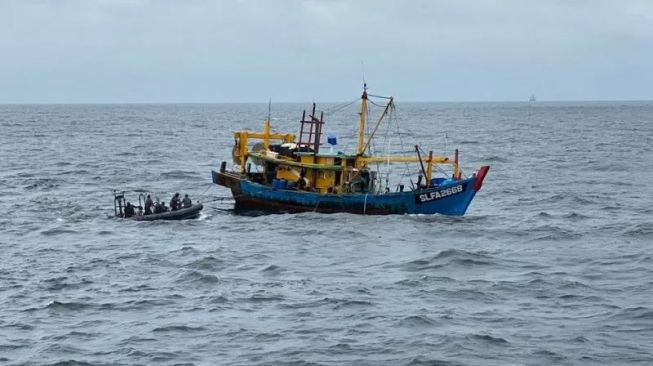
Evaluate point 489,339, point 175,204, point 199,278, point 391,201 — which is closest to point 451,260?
point 199,278

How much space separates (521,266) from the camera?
128 feet

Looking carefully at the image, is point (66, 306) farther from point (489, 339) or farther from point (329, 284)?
point (489, 339)

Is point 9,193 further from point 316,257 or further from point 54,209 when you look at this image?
point 316,257

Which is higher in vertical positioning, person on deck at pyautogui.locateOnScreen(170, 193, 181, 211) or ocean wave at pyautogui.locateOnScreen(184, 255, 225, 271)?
person on deck at pyautogui.locateOnScreen(170, 193, 181, 211)

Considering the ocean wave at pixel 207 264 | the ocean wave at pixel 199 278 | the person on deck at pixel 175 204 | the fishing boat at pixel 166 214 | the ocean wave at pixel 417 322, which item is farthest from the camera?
the person on deck at pixel 175 204

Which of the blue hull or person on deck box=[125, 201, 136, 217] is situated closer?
the blue hull

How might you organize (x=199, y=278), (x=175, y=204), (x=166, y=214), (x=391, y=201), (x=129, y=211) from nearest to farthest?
(x=199, y=278) < (x=166, y=214) < (x=391, y=201) < (x=175, y=204) < (x=129, y=211)

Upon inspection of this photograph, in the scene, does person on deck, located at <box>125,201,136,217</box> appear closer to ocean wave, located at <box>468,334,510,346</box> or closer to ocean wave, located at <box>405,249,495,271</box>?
ocean wave, located at <box>405,249,495,271</box>

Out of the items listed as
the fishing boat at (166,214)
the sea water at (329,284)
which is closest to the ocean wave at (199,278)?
the sea water at (329,284)

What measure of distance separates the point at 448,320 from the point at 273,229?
62.1ft

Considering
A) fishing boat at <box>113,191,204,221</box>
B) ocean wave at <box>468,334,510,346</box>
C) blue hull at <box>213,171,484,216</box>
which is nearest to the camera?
ocean wave at <box>468,334,510,346</box>

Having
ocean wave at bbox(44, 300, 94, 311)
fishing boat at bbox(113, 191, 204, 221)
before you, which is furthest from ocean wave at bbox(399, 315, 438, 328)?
fishing boat at bbox(113, 191, 204, 221)

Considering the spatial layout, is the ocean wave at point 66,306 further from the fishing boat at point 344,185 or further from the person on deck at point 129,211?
the fishing boat at point 344,185

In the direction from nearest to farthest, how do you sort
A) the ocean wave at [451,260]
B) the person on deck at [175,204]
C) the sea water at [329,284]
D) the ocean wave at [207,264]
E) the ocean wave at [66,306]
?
the sea water at [329,284] → the ocean wave at [66,306] → the ocean wave at [207,264] → the ocean wave at [451,260] → the person on deck at [175,204]
